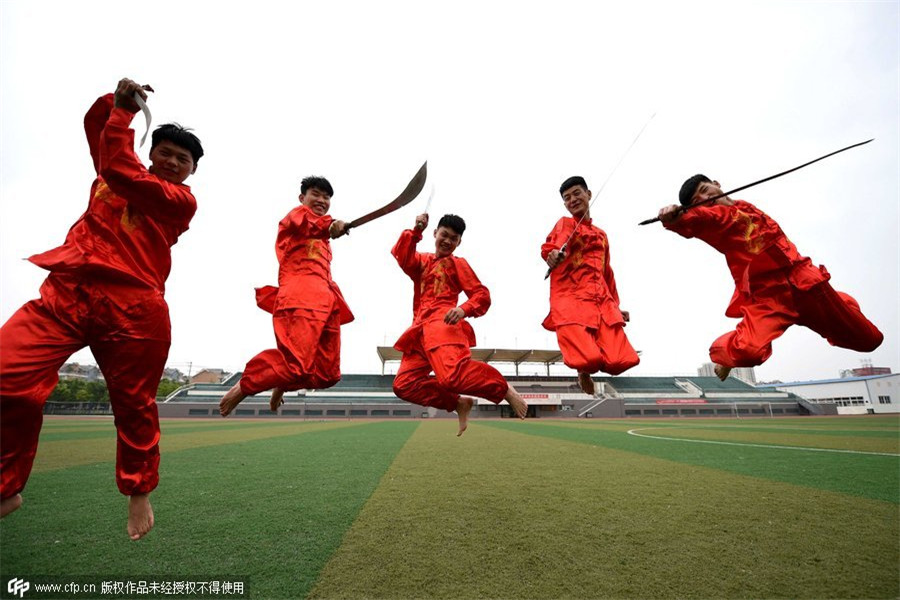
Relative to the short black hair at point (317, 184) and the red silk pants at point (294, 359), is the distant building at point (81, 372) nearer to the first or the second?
the short black hair at point (317, 184)

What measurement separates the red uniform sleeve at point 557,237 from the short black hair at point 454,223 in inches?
36.9

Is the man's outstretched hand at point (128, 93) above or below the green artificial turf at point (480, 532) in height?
above

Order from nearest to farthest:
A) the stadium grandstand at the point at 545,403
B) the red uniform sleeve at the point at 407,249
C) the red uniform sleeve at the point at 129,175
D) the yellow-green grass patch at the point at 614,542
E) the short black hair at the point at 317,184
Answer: the red uniform sleeve at the point at 129,175 → the yellow-green grass patch at the point at 614,542 → the short black hair at the point at 317,184 → the red uniform sleeve at the point at 407,249 → the stadium grandstand at the point at 545,403

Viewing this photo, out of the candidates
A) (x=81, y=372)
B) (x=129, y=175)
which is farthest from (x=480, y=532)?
(x=81, y=372)

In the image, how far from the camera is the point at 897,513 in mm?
4992

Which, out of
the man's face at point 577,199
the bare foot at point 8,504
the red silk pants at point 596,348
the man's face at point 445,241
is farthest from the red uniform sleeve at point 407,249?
the bare foot at point 8,504

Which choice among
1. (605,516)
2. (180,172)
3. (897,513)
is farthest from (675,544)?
(180,172)

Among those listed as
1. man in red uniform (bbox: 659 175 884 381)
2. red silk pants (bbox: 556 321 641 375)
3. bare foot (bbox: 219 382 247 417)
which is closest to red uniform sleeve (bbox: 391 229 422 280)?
red silk pants (bbox: 556 321 641 375)

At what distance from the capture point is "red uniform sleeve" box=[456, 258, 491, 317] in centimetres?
432

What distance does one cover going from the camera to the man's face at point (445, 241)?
4469mm

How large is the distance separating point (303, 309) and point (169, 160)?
137 cm

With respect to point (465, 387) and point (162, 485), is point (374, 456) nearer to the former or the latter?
point (162, 485)

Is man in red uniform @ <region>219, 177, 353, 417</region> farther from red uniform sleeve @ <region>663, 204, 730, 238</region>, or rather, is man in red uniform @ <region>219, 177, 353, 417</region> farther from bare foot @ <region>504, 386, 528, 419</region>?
red uniform sleeve @ <region>663, 204, 730, 238</region>

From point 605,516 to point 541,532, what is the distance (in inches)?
41.0
